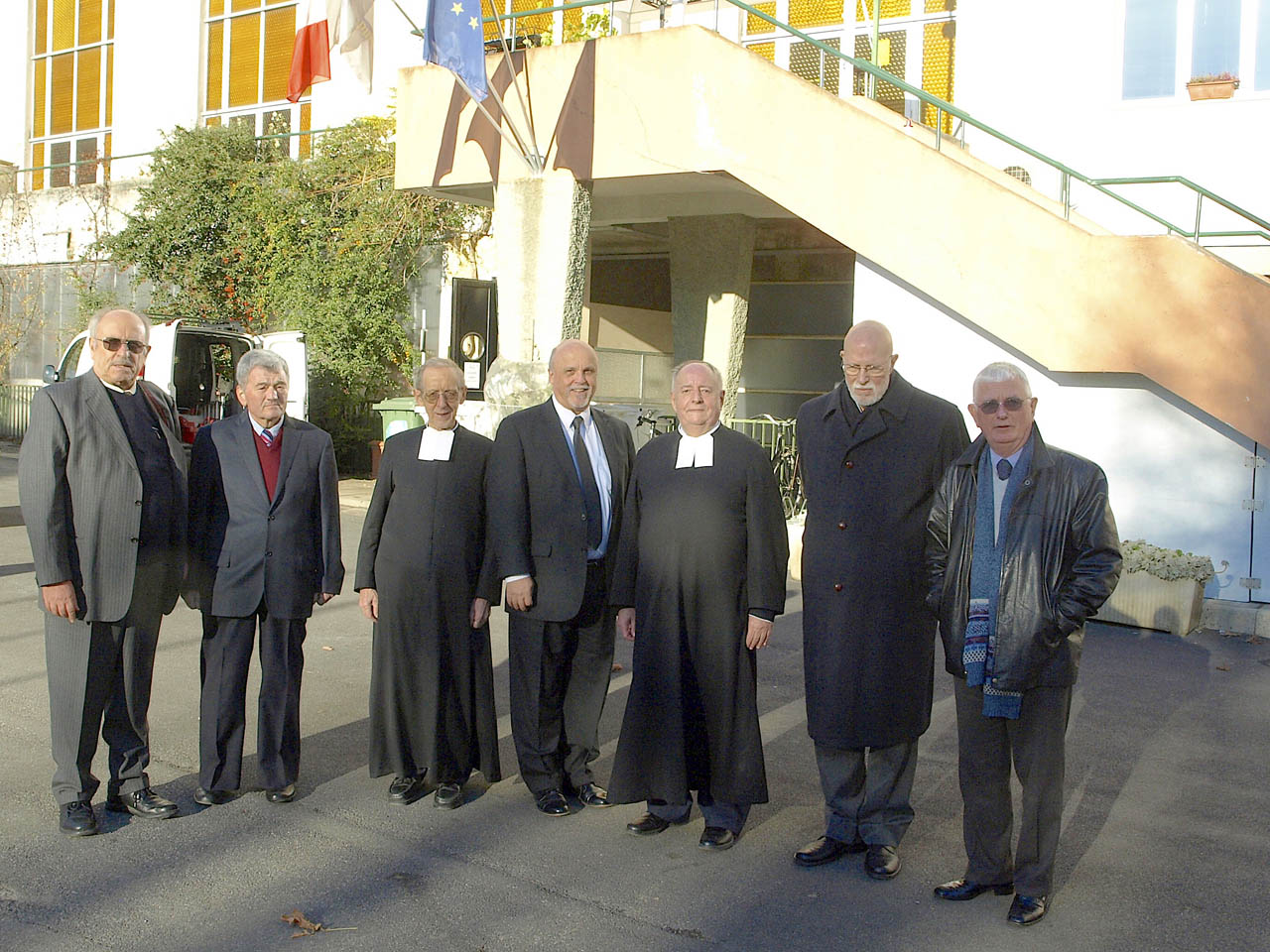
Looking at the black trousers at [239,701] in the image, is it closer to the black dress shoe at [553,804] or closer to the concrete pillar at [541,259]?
the black dress shoe at [553,804]

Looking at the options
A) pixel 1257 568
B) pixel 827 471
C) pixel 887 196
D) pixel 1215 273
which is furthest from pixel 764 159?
pixel 827 471

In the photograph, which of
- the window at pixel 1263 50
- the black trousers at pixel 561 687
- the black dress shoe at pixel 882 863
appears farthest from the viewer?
the window at pixel 1263 50

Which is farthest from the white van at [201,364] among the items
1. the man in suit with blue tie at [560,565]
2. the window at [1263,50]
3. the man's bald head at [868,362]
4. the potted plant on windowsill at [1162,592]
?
the man's bald head at [868,362]

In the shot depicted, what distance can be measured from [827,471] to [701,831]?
61.9 inches

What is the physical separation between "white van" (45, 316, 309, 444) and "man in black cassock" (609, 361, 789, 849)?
1335 centimetres

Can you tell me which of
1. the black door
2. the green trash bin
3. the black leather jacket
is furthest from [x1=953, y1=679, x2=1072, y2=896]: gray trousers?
the green trash bin

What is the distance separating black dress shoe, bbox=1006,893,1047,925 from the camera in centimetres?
429

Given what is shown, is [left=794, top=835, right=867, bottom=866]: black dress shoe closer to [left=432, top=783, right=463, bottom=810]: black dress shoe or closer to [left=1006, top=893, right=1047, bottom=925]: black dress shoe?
[left=1006, top=893, right=1047, bottom=925]: black dress shoe

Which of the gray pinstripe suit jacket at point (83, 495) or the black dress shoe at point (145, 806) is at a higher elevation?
the gray pinstripe suit jacket at point (83, 495)

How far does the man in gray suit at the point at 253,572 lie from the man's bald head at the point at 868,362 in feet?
7.30

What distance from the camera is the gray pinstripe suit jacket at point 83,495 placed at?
4.91 meters

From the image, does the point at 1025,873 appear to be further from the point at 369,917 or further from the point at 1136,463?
the point at 1136,463

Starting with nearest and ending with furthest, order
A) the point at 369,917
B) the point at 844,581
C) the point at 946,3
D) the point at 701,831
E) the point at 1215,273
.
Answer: the point at 369,917
the point at 844,581
the point at 701,831
the point at 1215,273
the point at 946,3

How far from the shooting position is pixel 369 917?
4.26 meters
